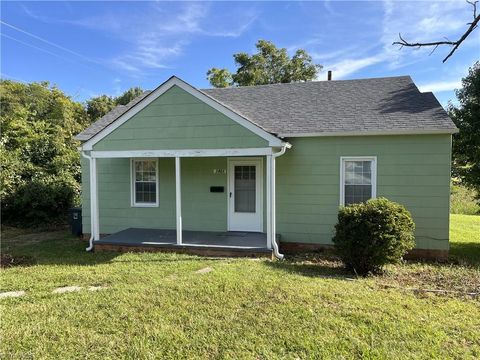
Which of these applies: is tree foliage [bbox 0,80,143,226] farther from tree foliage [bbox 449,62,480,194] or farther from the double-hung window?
tree foliage [bbox 449,62,480,194]

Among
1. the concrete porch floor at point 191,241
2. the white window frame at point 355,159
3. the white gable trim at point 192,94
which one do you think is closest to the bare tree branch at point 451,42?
the white gable trim at point 192,94

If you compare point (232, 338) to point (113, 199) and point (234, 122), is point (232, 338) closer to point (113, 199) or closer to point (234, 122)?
point (234, 122)

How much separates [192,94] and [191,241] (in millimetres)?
3753

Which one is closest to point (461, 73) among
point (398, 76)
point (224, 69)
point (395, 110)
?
point (398, 76)

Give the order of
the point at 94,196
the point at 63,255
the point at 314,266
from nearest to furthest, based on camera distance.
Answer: the point at 314,266, the point at 63,255, the point at 94,196

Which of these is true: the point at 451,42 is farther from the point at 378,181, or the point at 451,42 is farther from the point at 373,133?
the point at 378,181

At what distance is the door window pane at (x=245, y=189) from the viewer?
9070 millimetres

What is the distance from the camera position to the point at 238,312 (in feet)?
13.8

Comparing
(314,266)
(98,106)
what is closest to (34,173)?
(314,266)

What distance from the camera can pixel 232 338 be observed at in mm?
3570

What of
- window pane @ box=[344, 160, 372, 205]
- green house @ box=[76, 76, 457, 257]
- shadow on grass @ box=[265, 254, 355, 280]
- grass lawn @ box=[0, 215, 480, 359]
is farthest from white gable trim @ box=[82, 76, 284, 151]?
grass lawn @ box=[0, 215, 480, 359]

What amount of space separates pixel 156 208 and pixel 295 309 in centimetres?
623

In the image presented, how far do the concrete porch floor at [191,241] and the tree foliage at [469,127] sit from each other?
643cm

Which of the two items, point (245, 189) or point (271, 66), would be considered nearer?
point (245, 189)
